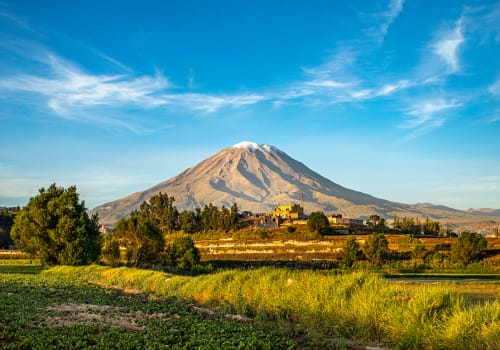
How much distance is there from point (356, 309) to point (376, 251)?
36324 millimetres

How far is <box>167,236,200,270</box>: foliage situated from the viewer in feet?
138

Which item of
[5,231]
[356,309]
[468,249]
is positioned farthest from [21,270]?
[5,231]

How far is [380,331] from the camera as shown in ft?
31.8

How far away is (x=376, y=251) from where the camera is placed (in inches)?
1774

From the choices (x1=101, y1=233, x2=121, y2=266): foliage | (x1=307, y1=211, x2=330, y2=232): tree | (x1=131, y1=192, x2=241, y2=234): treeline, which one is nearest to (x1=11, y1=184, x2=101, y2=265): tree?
(x1=101, y1=233, x2=121, y2=266): foliage

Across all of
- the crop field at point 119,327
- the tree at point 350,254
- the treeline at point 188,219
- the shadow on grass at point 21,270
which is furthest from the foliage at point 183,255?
the treeline at point 188,219

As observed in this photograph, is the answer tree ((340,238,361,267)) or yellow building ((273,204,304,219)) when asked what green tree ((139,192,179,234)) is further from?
tree ((340,238,361,267))

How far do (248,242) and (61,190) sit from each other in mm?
31215

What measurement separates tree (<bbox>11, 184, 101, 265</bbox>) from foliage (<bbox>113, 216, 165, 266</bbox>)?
2.68m

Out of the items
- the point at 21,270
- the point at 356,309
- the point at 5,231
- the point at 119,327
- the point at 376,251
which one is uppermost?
the point at 5,231

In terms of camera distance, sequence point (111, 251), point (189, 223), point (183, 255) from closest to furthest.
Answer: point (111, 251), point (183, 255), point (189, 223)

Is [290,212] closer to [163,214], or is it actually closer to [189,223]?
[189,223]

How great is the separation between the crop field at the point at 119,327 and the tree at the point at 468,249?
35.3 metres

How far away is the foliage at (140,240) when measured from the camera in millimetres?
43250
